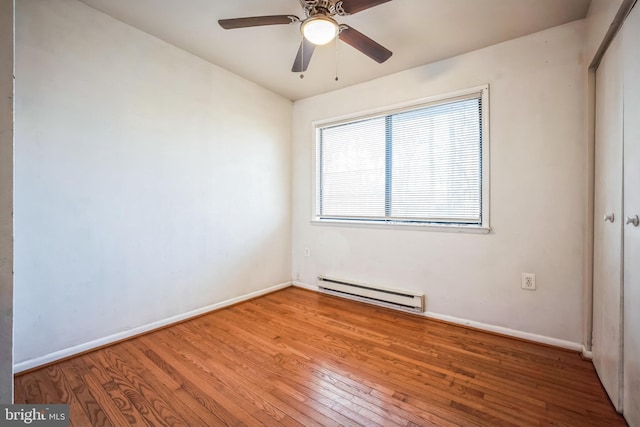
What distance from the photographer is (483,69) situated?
244 cm

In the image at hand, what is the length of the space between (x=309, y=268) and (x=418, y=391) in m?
2.15

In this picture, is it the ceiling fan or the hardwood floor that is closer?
the hardwood floor

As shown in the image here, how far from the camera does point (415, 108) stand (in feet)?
9.20

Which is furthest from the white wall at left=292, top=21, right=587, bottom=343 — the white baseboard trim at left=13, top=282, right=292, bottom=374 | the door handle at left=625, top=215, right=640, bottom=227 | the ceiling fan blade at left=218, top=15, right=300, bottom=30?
the white baseboard trim at left=13, top=282, right=292, bottom=374

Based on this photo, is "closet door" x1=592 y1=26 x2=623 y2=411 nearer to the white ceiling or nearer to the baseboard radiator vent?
the white ceiling

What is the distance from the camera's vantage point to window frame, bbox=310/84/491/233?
2418mm

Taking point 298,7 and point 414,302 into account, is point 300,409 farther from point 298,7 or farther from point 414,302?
point 298,7

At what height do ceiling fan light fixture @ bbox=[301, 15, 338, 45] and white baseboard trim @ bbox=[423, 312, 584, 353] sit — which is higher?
ceiling fan light fixture @ bbox=[301, 15, 338, 45]

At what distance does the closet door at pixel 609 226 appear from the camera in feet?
4.90

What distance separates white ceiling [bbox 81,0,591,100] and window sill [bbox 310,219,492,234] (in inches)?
62.3

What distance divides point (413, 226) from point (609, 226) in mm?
1394

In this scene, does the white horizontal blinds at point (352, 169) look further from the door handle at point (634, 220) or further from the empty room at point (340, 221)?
the door handle at point (634, 220)

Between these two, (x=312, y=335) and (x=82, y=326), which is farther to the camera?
(x=312, y=335)

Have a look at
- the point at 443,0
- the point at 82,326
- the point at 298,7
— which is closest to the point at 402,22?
the point at 443,0
